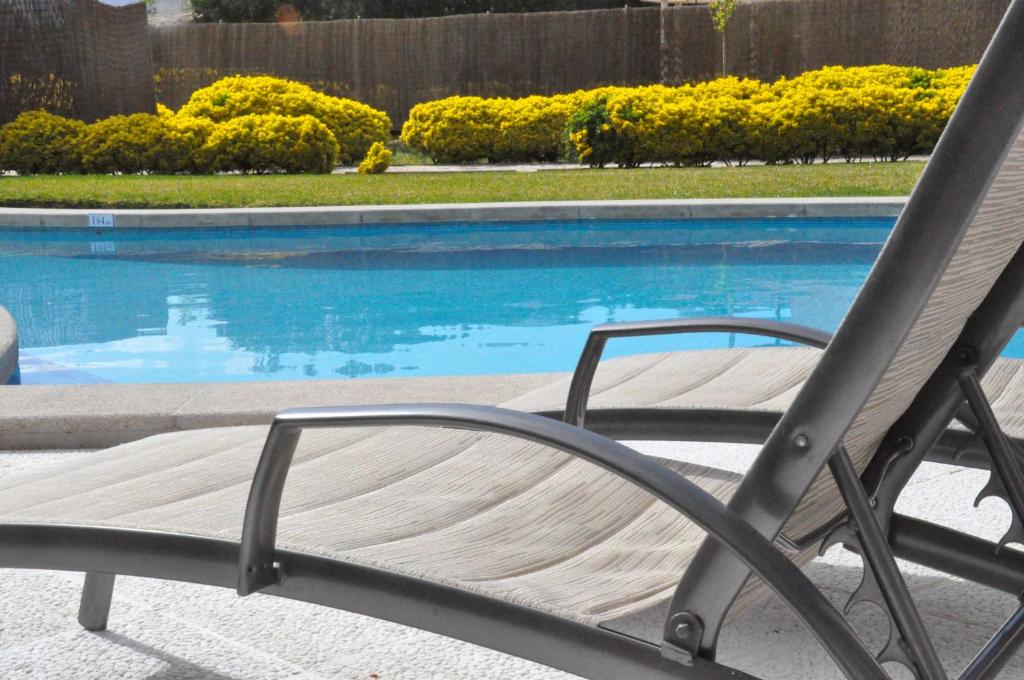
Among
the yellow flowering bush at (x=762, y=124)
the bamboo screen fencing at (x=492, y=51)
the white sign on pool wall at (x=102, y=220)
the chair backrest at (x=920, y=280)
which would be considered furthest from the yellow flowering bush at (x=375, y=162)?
the chair backrest at (x=920, y=280)

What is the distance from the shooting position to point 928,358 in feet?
3.59

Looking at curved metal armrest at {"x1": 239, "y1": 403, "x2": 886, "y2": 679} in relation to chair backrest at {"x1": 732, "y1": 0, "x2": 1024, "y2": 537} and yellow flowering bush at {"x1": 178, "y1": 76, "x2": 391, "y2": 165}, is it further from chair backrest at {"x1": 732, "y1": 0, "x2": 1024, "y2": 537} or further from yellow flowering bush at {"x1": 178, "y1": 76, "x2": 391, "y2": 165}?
yellow flowering bush at {"x1": 178, "y1": 76, "x2": 391, "y2": 165}

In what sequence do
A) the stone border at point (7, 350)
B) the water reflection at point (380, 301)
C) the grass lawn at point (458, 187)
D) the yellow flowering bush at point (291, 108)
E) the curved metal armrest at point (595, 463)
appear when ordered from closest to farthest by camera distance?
the curved metal armrest at point (595, 463)
the stone border at point (7, 350)
the water reflection at point (380, 301)
the grass lawn at point (458, 187)
the yellow flowering bush at point (291, 108)

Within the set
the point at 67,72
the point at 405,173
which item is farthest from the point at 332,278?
the point at 67,72

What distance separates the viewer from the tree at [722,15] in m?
16.5

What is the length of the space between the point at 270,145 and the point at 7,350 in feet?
28.1

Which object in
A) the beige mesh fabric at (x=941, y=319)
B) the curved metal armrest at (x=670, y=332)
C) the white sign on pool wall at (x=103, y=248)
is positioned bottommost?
the white sign on pool wall at (x=103, y=248)

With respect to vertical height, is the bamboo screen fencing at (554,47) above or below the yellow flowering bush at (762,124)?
above

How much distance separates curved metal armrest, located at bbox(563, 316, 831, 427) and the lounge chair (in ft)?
0.83

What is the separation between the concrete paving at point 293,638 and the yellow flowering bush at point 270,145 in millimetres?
10512

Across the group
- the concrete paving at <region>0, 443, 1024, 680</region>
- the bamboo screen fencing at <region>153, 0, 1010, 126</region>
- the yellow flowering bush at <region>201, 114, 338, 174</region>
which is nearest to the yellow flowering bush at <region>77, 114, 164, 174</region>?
the yellow flowering bush at <region>201, 114, 338, 174</region>

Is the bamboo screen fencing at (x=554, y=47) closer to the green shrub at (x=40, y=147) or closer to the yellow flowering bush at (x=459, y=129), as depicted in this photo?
the yellow flowering bush at (x=459, y=129)

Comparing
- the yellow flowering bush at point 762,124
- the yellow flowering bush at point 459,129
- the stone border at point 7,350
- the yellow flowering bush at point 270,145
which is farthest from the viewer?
the yellow flowering bush at point 459,129

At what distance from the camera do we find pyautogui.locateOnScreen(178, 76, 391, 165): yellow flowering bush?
45.6 ft
